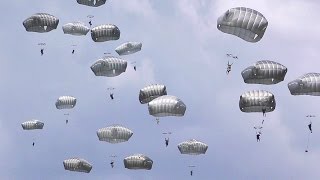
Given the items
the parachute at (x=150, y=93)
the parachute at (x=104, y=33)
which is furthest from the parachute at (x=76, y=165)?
the parachute at (x=150, y=93)

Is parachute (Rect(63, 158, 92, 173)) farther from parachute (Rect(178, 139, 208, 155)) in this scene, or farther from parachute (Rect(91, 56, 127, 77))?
parachute (Rect(91, 56, 127, 77))

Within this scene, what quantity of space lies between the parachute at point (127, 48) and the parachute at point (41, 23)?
1298cm

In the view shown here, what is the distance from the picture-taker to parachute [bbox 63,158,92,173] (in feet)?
444

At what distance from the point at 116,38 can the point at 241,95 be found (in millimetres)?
26931

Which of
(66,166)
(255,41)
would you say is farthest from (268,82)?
(66,166)

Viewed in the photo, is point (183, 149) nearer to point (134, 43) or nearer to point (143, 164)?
point (143, 164)

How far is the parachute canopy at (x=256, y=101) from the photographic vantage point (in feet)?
323

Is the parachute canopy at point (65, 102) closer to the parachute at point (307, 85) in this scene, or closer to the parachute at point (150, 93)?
the parachute at point (150, 93)

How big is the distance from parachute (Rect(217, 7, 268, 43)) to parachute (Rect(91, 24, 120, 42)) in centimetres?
3019

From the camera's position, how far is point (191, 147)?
395 feet

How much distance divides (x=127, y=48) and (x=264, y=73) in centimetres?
3771

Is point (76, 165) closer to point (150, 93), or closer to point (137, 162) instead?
point (137, 162)

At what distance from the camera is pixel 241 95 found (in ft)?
326

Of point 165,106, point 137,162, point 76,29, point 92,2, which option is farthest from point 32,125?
point 165,106
